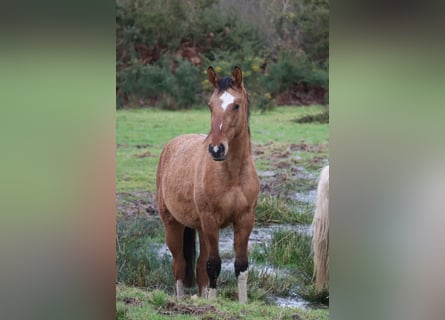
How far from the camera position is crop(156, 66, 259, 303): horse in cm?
455

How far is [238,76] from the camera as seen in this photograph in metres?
4.55

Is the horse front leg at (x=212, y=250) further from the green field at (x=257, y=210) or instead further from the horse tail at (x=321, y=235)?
the horse tail at (x=321, y=235)

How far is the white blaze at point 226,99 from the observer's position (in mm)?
4543

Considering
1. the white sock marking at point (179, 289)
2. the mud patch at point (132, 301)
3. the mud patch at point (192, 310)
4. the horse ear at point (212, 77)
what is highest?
the horse ear at point (212, 77)

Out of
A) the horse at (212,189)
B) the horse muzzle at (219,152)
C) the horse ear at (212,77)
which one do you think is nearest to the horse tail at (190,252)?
the horse at (212,189)

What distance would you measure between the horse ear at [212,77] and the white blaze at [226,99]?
0.09 meters
